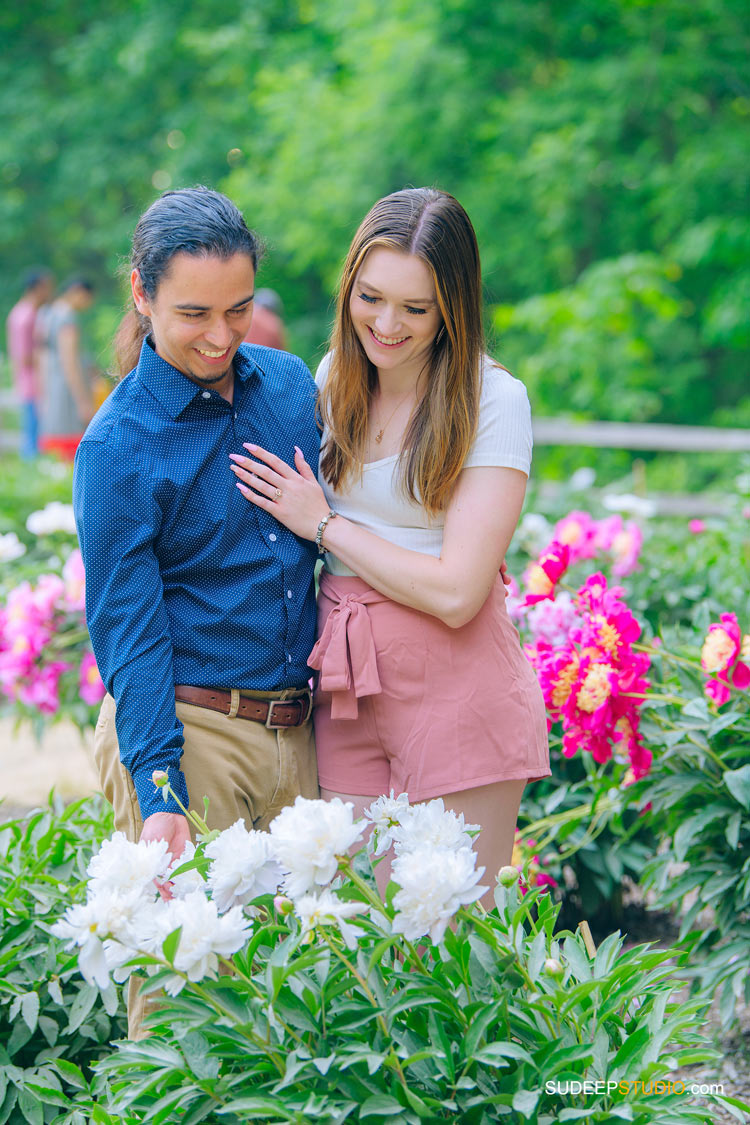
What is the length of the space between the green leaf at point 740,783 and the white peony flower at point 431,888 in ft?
4.09

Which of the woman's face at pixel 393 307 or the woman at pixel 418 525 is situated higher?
the woman's face at pixel 393 307

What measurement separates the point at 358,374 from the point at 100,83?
17.8 metres

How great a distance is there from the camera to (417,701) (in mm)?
2125

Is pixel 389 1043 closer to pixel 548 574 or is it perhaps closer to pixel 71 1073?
pixel 71 1073

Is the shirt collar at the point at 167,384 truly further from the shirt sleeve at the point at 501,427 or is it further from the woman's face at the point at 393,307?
the shirt sleeve at the point at 501,427

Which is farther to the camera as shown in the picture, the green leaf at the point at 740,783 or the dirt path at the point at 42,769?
the dirt path at the point at 42,769

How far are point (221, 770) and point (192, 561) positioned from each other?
39 cm

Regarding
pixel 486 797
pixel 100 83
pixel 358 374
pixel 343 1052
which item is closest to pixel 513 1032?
pixel 343 1052

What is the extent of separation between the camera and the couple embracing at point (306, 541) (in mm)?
1927

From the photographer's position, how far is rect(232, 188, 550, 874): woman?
205cm

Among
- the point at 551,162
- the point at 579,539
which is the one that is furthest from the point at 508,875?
the point at 551,162

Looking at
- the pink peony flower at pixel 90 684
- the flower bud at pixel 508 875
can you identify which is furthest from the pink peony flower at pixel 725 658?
the pink peony flower at pixel 90 684

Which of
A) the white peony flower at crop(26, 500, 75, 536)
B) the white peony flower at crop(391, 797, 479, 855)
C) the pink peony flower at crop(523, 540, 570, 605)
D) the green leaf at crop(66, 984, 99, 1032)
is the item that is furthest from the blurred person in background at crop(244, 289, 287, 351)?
the white peony flower at crop(391, 797, 479, 855)

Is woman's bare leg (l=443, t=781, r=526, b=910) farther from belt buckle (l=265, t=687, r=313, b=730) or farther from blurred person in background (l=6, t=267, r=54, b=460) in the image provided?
blurred person in background (l=6, t=267, r=54, b=460)
